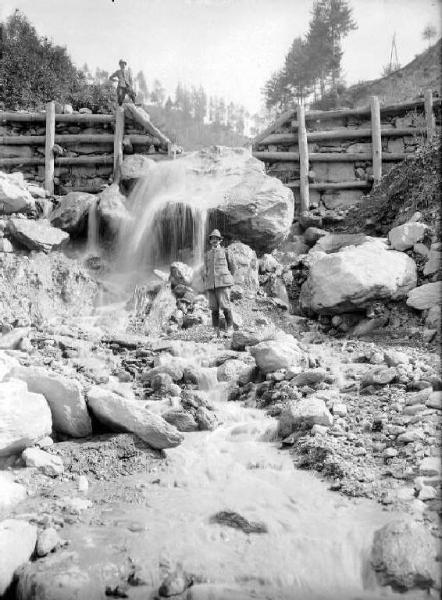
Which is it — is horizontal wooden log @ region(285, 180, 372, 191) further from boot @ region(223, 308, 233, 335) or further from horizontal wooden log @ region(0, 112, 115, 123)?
boot @ region(223, 308, 233, 335)

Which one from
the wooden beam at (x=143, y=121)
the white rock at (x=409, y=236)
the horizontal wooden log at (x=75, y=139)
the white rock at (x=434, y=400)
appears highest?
the wooden beam at (x=143, y=121)

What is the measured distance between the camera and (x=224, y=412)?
190 inches

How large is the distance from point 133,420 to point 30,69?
16126 mm

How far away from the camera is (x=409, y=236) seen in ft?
27.7

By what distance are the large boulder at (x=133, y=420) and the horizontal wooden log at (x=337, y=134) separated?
10756 mm

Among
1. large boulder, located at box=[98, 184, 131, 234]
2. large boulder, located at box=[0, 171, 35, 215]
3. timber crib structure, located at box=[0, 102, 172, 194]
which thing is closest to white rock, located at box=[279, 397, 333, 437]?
large boulder, located at box=[98, 184, 131, 234]

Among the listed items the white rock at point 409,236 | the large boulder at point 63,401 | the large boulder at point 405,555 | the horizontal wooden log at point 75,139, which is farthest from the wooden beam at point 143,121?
the large boulder at point 405,555

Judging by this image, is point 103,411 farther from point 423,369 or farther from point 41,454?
point 423,369

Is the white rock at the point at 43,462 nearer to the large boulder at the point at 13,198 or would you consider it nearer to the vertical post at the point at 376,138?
the large boulder at the point at 13,198

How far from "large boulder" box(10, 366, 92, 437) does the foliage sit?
13650 millimetres

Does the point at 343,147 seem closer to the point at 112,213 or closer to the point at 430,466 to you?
the point at 112,213

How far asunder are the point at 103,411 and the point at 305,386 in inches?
81.8

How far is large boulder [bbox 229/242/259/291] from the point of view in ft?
30.9

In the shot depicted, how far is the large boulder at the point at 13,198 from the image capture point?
10734mm
